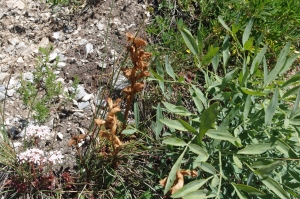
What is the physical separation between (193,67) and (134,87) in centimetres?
92

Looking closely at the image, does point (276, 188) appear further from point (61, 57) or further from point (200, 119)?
point (61, 57)

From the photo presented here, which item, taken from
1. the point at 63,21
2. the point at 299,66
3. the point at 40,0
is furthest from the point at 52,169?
the point at 299,66

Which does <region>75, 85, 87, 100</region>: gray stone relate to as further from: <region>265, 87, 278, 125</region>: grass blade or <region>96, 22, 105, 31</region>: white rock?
<region>265, 87, 278, 125</region>: grass blade

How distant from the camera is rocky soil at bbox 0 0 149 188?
2.71 meters

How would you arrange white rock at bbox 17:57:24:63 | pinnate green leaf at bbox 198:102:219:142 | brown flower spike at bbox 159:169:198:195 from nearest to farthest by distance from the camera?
pinnate green leaf at bbox 198:102:219:142, brown flower spike at bbox 159:169:198:195, white rock at bbox 17:57:24:63

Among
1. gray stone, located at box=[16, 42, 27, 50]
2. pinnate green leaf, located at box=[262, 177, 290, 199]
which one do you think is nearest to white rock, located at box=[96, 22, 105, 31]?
gray stone, located at box=[16, 42, 27, 50]

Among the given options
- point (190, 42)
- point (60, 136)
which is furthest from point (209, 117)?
point (60, 136)

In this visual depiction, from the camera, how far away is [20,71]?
2859 mm

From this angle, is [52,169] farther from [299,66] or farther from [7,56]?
[299,66]

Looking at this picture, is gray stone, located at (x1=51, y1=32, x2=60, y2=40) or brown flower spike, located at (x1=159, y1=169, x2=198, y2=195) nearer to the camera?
brown flower spike, located at (x1=159, y1=169, x2=198, y2=195)

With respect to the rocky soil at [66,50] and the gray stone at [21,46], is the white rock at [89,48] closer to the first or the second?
the rocky soil at [66,50]

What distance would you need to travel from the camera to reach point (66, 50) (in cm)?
302

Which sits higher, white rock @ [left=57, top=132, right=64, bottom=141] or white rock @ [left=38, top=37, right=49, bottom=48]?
white rock @ [left=38, top=37, right=49, bottom=48]

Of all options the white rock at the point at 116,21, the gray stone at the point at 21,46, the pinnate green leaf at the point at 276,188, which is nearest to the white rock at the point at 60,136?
the gray stone at the point at 21,46
